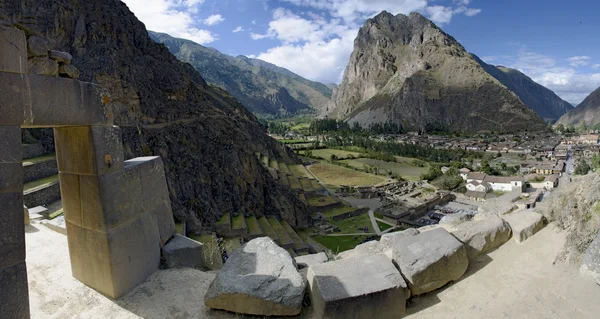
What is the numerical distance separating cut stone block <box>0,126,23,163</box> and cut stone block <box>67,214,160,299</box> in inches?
74.3

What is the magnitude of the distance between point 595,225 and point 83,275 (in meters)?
8.48

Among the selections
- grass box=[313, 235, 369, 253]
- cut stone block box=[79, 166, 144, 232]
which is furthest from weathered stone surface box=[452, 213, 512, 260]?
grass box=[313, 235, 369, 253]

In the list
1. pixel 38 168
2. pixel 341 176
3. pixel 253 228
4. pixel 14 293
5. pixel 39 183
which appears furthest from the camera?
pixel 341 176

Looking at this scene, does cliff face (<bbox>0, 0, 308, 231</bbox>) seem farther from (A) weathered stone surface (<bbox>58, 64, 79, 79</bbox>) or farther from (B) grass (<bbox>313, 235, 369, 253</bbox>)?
(A) weathered stone surface (<bbox>58, 64, 79, 79</bbox>)

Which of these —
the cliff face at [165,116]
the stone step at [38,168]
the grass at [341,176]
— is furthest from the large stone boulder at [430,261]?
the grass at [341,176]

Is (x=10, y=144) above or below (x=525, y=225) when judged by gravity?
above

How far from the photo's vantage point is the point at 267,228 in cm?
3347

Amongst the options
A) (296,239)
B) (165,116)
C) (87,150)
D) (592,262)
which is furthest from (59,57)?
(165,116)

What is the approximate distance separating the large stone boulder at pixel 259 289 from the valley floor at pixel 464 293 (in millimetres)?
285

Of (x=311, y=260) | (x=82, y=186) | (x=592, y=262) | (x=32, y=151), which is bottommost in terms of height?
(x=311, y=260)

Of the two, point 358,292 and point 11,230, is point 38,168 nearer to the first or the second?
point 11,230

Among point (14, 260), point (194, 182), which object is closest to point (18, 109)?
point (14, 260)

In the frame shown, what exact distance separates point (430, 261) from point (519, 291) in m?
1.26

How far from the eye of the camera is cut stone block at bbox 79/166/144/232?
5613 mm
